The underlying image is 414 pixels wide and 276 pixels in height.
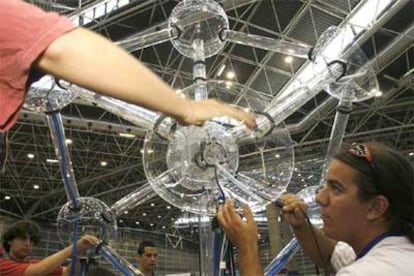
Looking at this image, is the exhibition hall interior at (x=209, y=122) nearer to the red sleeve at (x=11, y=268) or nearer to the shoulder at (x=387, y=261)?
the red sleeve at (x=11, y=268)

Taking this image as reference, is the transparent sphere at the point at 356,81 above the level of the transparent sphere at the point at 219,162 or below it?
above

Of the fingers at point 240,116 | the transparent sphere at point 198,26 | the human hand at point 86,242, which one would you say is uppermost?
the transparent sphere at point 198,26

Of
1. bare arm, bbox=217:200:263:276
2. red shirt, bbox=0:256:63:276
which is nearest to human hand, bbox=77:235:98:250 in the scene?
red shirt, bbox=0:256:63:276

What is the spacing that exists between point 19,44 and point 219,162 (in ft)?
4.36

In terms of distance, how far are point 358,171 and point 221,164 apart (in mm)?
728

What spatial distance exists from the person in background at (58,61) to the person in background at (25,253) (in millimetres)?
2020

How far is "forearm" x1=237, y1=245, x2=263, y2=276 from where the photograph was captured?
4.11 feet

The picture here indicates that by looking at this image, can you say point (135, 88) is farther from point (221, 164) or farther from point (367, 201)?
point (221, 164)

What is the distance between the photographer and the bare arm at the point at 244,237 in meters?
1.26

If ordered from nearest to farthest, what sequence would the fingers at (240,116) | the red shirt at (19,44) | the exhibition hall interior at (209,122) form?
1. the red shirt at (19,44)
2. the fingers at (240,116)
3. the exhibition hall interior at (209,122)

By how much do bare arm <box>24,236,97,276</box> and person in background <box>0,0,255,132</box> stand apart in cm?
202

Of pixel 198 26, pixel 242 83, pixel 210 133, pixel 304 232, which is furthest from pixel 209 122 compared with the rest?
pixel 242 83

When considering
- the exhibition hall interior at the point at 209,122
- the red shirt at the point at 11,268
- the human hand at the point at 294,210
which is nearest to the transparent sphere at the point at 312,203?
the exhibition hall interior at the point at 209,122

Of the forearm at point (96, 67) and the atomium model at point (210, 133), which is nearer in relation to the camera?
the forearm at point (96, 67)
